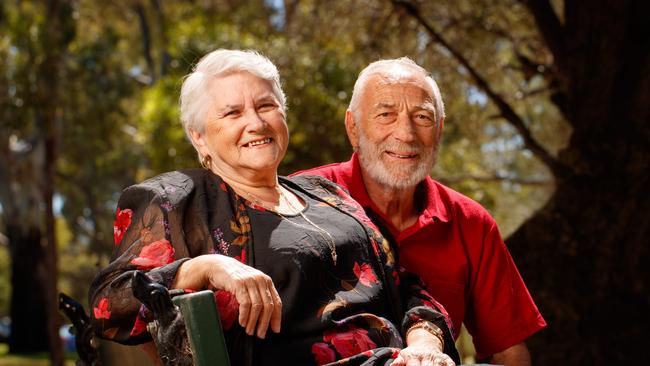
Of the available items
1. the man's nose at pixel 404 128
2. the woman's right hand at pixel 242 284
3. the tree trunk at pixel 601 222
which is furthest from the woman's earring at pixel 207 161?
the tree trunk at pixel 601 222

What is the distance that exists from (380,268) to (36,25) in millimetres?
13232

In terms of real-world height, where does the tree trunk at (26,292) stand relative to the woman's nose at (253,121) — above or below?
below

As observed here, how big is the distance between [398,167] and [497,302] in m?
0.58

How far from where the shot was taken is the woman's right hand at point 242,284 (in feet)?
7.30

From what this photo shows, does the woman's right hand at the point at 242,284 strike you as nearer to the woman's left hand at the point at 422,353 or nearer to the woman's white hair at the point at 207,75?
the woman's left hand at the point at 422,353

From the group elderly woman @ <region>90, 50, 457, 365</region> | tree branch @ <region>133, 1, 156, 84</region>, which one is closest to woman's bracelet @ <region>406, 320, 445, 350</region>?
elderly woman @ <region>90, 50, 457, 365</region>

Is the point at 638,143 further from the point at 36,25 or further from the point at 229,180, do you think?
the point at 36,25

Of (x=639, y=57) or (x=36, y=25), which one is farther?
(x=36, y=25)

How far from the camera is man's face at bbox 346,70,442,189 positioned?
3430 mm

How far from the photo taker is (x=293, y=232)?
2.58 meters

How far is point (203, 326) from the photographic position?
2148 millimetres

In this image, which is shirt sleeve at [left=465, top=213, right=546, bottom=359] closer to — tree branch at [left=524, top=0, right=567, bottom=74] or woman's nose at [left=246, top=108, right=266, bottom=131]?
woman's nose at [left=246, top=108, right=266, bottom=131]

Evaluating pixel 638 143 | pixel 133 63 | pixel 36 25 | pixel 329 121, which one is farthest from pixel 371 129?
pixel 133 63

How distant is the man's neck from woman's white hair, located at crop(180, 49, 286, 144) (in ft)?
2.82
